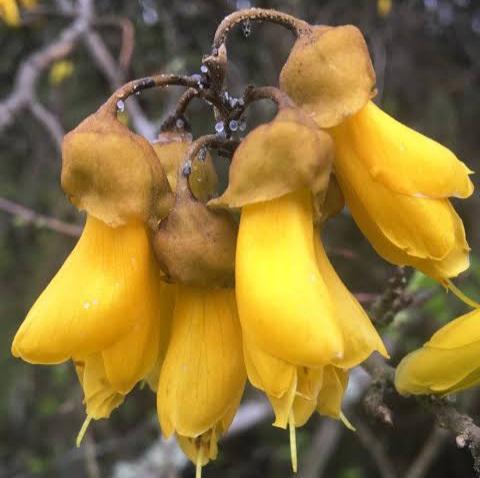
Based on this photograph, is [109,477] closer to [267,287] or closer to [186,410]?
[186,410]

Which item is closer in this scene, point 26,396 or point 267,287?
point 267,287

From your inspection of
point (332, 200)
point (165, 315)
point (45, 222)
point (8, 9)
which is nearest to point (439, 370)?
point (332, 200)

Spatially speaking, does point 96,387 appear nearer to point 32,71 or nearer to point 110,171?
point 110,171

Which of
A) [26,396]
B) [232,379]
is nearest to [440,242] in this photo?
[232,379]

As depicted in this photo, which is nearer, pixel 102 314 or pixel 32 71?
pixel 102 314

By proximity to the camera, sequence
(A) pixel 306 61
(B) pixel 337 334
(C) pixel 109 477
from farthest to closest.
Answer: (C) pixel 109 477
(A) pixel 306 61
(B) pixel 337 334

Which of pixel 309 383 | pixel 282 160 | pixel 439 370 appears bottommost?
pixel 439 370

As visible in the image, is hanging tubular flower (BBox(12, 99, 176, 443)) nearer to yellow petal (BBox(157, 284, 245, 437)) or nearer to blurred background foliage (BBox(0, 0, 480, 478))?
yellow petal (BBox(157, 284, 245, 437))

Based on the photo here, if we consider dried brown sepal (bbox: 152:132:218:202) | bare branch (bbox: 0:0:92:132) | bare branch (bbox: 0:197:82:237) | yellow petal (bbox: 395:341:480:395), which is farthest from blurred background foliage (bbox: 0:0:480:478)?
dried brown sepal (bbox: 152:132:218:202)
